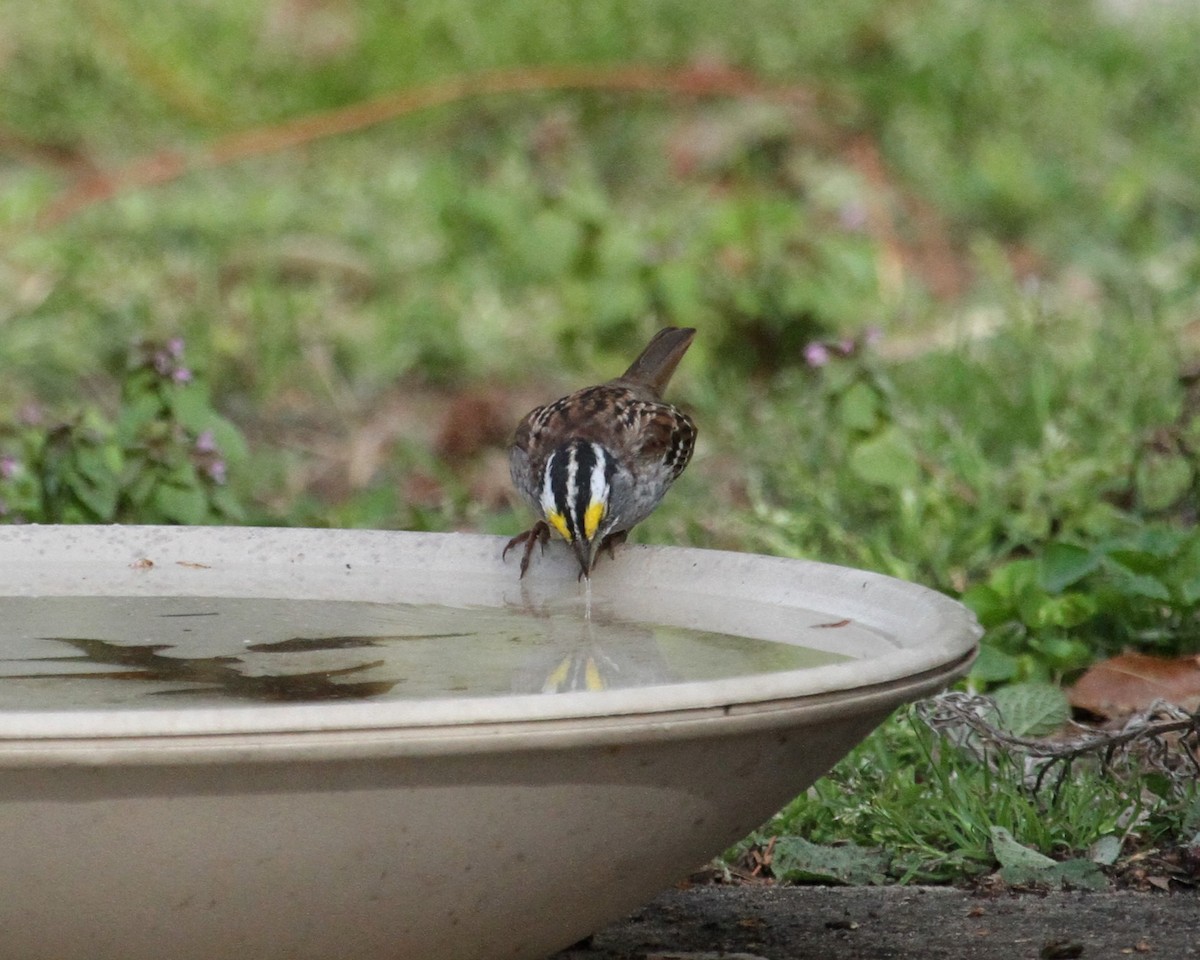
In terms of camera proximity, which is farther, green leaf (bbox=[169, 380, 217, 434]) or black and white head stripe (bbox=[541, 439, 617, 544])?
green leaf (bbox=[169, 380, 217, 434])

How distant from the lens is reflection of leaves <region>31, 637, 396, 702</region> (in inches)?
102

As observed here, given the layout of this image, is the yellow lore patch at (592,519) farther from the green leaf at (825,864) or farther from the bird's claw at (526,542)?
the green leaf at (825,864)

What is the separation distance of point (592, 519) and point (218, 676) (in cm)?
107

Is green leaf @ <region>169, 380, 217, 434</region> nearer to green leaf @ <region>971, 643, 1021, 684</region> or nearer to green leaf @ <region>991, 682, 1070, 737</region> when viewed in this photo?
green leaf @ <region>971, 643, 1021, 684</region>

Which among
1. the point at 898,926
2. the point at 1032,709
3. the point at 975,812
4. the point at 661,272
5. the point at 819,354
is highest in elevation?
the point at 661,272

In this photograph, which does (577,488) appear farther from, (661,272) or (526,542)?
(661,272)

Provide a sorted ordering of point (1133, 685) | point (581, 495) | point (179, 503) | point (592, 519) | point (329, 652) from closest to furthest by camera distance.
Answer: point (329, 652) < point (592, 519) < point (581, 495) < point (1133, 685) < point (179, 503)

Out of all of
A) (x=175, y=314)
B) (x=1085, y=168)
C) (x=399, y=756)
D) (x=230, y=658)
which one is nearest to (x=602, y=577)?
(x=230, y=658)

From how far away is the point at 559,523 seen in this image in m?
3.68

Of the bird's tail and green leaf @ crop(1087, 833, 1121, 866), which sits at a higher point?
the bird's tail

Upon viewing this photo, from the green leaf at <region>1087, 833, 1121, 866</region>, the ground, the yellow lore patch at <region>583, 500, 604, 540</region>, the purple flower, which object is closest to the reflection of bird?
the yellow lore patch at <region>583, 500, 604, 540</region>

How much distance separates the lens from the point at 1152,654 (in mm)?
4266

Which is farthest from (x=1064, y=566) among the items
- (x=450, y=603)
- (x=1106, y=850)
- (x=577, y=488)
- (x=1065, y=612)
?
(x=450, y=603)

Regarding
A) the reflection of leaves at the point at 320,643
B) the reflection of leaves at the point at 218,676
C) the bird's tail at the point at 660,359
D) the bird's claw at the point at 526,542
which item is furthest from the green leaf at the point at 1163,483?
the reflection of leaves at the point at 218,676
